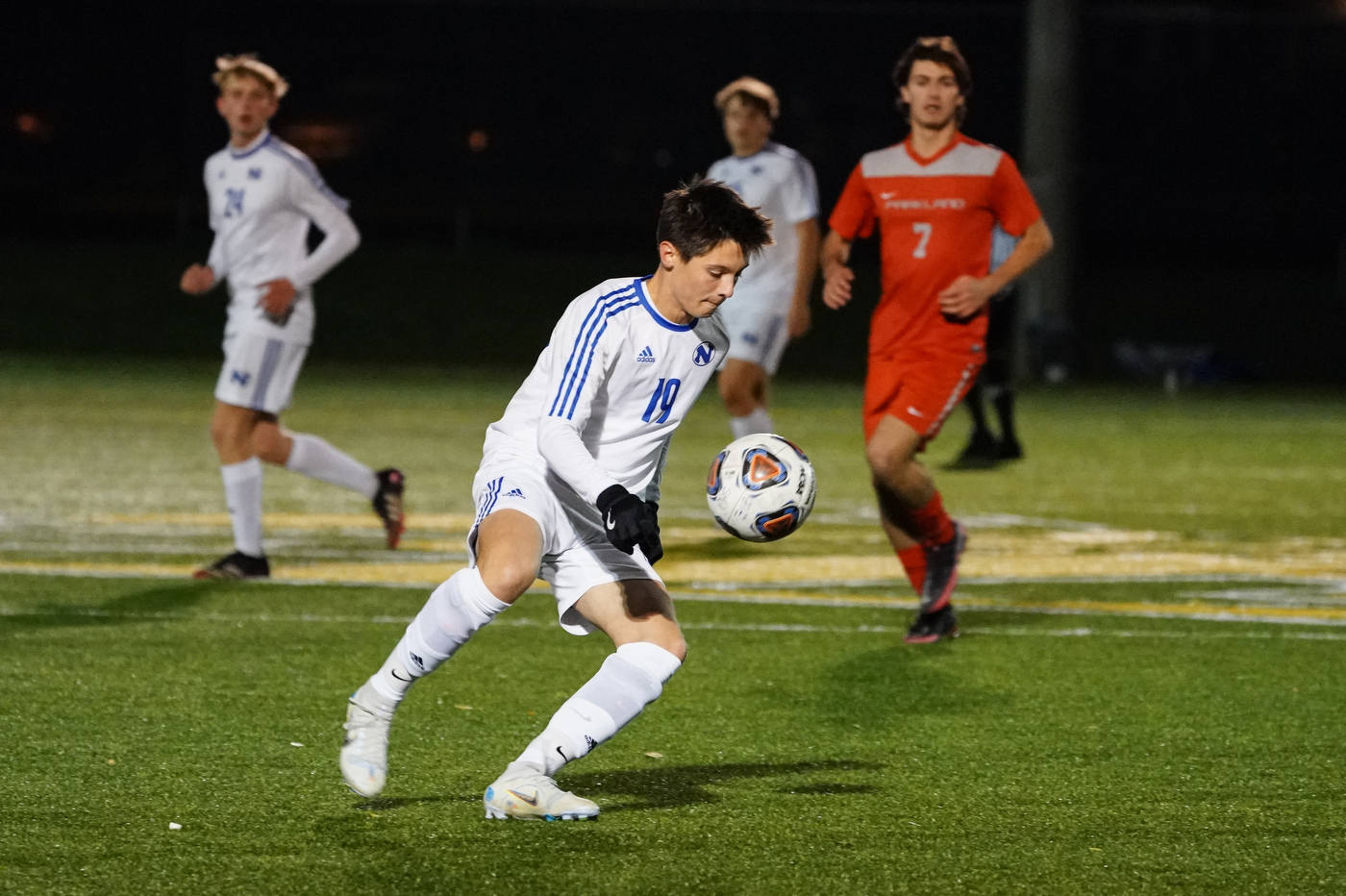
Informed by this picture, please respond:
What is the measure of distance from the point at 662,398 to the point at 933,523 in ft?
9.41

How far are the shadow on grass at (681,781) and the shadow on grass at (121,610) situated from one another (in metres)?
2.98

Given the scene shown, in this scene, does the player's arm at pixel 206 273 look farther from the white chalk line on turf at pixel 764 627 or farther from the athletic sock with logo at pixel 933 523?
the athletic sock with logo at pixel 933 523

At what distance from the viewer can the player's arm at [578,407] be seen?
460cm

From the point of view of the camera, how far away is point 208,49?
88.4 ft

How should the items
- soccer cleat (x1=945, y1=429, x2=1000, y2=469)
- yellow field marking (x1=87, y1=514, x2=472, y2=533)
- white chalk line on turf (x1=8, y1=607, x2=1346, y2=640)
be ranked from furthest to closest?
soccer cleat (x1=945, y1=429, x2=1000, y2=469), yellow field marking (x1=87, y1=514, x2=472, y2=533), white chalk line on turf (x1=8, y1=607, x2=1346, y2=640)

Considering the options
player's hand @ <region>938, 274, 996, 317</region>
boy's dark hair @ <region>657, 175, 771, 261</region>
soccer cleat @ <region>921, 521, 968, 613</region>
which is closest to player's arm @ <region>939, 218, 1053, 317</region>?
player's hand @ <region>938, 274, 996, 317</region>

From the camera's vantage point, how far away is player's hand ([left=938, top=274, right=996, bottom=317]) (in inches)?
286

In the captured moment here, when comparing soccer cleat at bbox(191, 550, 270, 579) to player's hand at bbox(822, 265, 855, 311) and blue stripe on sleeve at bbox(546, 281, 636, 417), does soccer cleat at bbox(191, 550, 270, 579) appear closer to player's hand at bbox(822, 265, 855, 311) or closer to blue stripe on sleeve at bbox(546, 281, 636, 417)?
player's hand at bbox(822, 265, 855, 311)

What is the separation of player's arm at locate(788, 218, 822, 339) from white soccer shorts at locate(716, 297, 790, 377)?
0.26 meters

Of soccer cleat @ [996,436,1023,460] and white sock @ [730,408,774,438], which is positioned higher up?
white sock @ [730,408,774,438]

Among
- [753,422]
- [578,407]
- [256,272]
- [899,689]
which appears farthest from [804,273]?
[578,407]

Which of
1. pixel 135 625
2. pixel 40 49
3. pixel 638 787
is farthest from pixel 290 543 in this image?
pixel 40 49

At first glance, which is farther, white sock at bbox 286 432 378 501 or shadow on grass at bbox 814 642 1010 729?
white sock at bbox 286 432 378 501

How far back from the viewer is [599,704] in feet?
15.7
